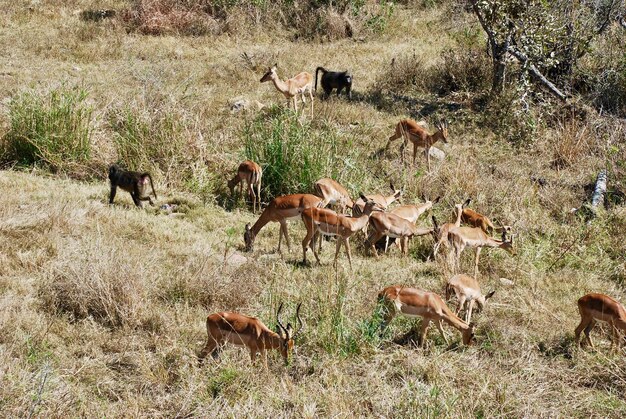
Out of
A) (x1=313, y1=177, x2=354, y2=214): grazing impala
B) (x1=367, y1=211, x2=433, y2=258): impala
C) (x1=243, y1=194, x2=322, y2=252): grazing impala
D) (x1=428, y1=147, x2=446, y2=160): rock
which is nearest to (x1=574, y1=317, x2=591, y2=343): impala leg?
(x1=367, y1=211, x2=433, y2=258): impala

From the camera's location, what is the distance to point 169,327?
686 cm

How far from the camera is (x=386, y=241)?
9.16 meters

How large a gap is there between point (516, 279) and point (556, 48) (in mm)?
8442

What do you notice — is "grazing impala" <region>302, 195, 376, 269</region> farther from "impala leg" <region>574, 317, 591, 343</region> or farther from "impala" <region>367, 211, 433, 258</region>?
"impala leg" <region>574, 317, 591, 343</region>

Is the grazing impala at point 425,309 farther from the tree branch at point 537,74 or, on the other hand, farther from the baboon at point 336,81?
the baboon at point 336,81

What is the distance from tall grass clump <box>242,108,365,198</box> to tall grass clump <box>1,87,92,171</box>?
2627mm

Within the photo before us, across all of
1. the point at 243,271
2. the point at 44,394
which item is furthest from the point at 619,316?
the point at 44,394

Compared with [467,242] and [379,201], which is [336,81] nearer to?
[379,201]

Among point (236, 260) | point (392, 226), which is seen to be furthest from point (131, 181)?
point (392, 226)

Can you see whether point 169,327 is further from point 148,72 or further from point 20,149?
point 148,72

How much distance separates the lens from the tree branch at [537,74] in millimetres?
14117

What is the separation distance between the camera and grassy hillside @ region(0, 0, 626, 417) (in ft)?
19.7

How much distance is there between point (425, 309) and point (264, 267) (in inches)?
86.9

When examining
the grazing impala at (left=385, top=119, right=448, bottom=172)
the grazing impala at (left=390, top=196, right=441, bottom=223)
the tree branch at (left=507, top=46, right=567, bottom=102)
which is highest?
the tree branch at (left=507, top=46, right=567, bottom=102)
